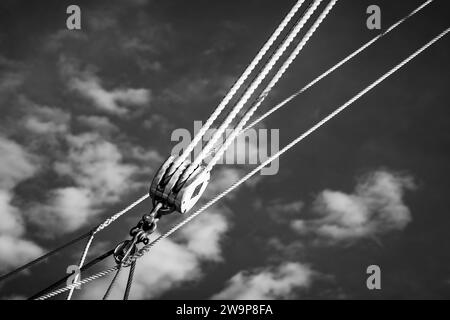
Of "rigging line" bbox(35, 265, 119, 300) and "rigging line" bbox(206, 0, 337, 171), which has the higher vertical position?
"rigging line" bbox(206, 0, 337, 171)

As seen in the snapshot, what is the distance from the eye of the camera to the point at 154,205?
2957 mm

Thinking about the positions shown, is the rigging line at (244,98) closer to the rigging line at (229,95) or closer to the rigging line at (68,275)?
the rigging line at (229,95)

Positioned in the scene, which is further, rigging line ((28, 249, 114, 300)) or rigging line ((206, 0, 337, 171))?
rigging line ((206, 0, 337, 171))

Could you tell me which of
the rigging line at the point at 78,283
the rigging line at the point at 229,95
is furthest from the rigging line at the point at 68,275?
the rigging line at the point at 229,95

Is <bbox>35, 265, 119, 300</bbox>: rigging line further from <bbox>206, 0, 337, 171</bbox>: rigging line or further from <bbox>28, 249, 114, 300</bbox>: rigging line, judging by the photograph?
<bbox>206, 0, 337, 171</bbox>: rigging line

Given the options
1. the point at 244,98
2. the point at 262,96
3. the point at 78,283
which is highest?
the point at 262,96

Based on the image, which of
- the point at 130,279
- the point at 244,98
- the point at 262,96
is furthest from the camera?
the point at 262,96

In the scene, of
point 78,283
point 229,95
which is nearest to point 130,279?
point 78,283

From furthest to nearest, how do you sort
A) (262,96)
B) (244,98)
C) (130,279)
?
(262,96) < (244,98) < (130,279)

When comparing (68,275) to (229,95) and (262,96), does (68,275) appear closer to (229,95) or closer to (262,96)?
(229,95)

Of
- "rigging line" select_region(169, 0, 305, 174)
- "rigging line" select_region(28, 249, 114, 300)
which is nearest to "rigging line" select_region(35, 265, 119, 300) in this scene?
"rigging line" select_region(28, 249, 114, 300)

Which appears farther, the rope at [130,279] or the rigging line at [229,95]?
the rigging line at [229,95]

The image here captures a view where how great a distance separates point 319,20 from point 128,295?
111 inches
